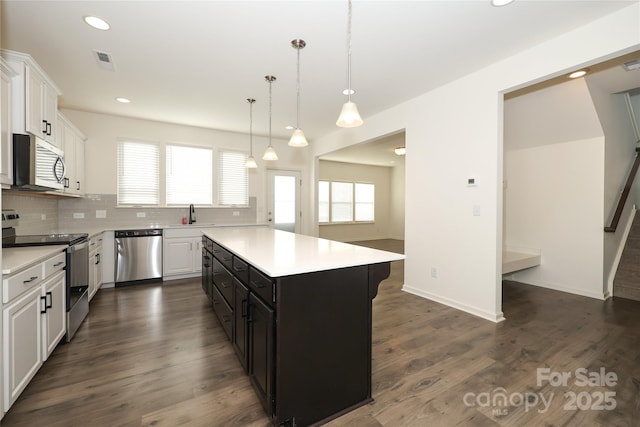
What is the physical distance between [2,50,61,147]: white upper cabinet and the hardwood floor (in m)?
1.96

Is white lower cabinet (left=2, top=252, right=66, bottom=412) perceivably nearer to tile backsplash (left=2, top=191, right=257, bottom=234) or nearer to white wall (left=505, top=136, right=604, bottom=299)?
tile backsplash (left=2, top=191, right=257, bottom=234)

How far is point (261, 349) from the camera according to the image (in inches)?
68.6

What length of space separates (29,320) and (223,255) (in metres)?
1.33

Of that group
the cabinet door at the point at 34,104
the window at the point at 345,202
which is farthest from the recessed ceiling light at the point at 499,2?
the window at the point at 345,202

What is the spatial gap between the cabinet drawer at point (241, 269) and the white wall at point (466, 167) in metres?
2.66

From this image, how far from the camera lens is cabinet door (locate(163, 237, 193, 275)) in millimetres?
4734

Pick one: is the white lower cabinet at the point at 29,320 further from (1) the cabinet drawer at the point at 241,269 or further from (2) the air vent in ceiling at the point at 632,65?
(2) the air vent in ceiling at the point at 632,65

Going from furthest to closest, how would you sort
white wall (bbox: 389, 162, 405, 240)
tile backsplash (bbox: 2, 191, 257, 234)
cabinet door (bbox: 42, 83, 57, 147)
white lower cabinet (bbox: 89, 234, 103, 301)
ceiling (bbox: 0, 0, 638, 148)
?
white wall (bbox: 389, 162, 405, 240) < white lower cabinet (bbox: 89, 234, 103, 301) < tile backsplash (bbox: 2, 191, 257, 234) < cabinet door (bbox: 42, 83, 57, 147) < ceiling (bbox: 0, 0, 638, 148)

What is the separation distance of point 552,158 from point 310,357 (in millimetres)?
4881

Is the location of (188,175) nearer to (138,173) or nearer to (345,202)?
(138,173)

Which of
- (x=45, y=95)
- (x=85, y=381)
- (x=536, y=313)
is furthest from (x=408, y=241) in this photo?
(x=45, y=95)

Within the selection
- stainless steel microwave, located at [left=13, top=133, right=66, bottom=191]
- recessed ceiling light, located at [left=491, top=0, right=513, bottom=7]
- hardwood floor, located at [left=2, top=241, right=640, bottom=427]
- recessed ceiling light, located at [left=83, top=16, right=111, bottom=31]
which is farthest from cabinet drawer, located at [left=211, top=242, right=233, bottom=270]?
recessed ceiling light, located at [left=491, top=0, right=513, bottom=7]

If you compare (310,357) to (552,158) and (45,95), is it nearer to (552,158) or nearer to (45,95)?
(45,95)

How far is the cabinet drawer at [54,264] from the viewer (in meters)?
2.19
